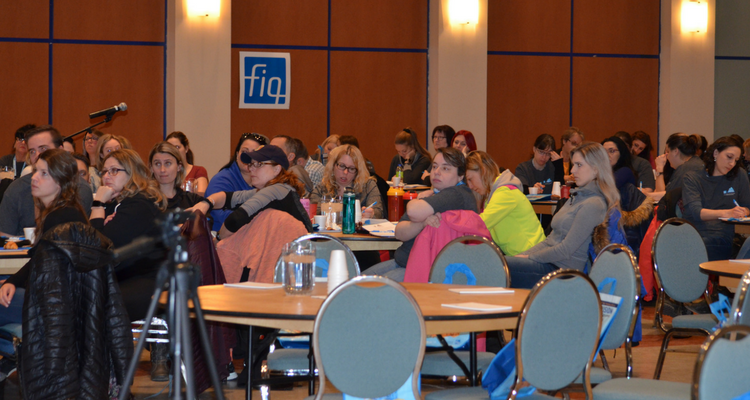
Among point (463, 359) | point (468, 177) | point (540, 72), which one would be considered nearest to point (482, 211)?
point (468, 177)

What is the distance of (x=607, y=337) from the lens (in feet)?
10.2

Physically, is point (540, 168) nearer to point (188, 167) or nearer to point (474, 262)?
point (188, 167)

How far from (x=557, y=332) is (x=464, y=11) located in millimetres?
7211

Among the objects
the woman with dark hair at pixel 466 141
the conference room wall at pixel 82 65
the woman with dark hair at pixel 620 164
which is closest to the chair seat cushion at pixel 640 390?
the woman with dark hair at pixel 620 164

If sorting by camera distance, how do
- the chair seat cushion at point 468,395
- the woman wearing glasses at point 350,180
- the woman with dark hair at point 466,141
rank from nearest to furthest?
the chair seat cushion at point 468,395, the woman wearing glasses at point 350,180, the woman with dark hair at point 466,141

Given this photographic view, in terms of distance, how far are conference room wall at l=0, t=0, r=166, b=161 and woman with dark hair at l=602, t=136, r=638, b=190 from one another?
17.2 feet

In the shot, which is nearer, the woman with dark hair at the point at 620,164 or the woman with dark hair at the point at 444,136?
the woman with dark hair at the point at 620,164

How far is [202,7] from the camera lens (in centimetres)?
855

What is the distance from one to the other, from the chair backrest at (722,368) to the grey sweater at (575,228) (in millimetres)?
2438

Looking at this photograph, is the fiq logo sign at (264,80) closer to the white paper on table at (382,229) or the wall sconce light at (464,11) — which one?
the wall sconce light at (464,11)

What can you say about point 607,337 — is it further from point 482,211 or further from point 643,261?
point 643,261

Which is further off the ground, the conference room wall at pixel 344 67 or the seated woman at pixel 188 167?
the conference room wall at pixel 344 67

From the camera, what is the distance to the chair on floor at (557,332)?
2471mm

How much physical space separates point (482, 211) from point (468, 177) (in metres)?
0.27
